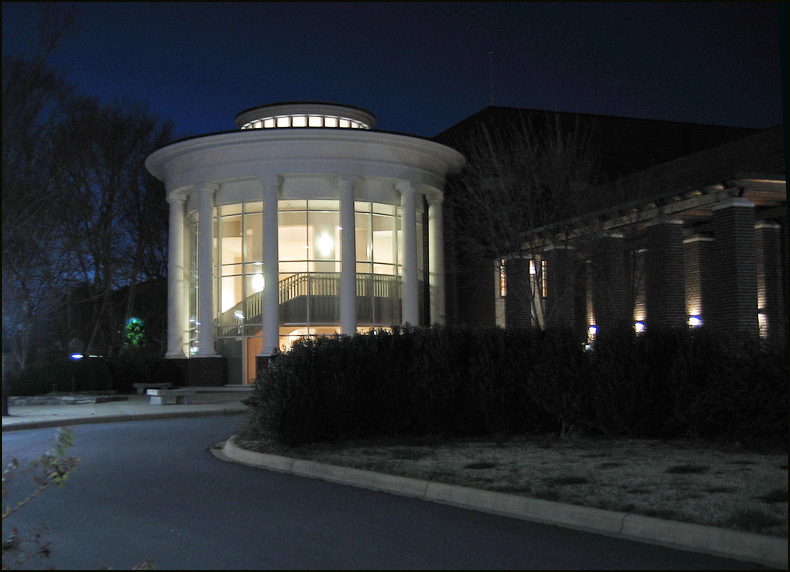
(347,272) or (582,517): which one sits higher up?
(347,272)

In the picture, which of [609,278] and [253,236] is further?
[253,236]

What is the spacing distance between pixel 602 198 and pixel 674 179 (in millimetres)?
2380

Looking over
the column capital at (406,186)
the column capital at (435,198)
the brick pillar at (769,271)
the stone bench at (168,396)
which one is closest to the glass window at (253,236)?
the column capital at (406,186)

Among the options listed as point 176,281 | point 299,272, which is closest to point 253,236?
point 299,272

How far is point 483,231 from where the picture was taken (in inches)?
1056

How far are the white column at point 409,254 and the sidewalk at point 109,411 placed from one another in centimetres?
804

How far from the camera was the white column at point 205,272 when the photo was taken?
33312 mm

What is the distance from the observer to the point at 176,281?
35.9 m

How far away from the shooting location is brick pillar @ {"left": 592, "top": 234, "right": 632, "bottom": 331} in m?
25.1

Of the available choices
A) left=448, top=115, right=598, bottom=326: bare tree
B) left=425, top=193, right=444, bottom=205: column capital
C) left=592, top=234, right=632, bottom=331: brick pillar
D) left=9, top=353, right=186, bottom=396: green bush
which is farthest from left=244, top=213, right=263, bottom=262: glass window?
left=592, top=234, right=632, bottom=331: brick pillar

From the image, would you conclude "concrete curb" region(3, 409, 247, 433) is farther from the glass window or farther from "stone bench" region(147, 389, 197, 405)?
the glass window

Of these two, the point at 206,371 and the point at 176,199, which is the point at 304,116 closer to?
the point at 176,199

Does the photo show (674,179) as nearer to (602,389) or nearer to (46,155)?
(602,389)

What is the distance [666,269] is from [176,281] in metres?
21.1
